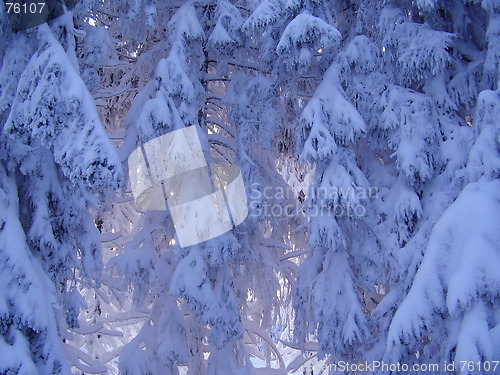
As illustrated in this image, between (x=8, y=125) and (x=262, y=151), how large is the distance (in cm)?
572

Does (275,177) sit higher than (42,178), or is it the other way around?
(42,178)

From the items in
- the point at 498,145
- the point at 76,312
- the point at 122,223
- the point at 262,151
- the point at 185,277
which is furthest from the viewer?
the point at 122,223

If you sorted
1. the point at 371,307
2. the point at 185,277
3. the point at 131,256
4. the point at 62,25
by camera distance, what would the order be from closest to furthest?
the point at 62,25 → the point at 185,277 → the point at 131,256 → the point at 371,307

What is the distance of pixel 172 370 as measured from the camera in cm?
873

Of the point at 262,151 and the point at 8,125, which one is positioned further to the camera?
the point at 262,151

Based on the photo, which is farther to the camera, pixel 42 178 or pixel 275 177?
pixel 275 177

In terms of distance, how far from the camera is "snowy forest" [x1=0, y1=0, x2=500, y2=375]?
517 cm

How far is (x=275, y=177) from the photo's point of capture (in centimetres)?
993

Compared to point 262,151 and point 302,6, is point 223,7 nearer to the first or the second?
point 302,6

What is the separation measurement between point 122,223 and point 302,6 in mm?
7376

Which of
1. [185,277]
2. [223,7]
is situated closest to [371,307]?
[185,277]

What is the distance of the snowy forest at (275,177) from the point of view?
5172 millimetres

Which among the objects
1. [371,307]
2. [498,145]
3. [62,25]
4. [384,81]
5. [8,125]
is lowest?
[371,307]

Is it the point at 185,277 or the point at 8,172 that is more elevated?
the point at 8,172
